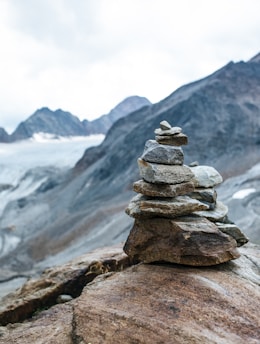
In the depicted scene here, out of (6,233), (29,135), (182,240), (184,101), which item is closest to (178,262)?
(182,240)

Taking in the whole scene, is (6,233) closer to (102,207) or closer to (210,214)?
(102,207)

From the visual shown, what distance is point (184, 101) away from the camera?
7088 cm

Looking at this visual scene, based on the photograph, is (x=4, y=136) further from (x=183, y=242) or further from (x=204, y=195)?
(x=183, y=242)

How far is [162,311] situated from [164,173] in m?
3.00

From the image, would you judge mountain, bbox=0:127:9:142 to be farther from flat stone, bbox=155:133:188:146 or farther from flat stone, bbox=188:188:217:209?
flat stone, bbox=155:133:188:146

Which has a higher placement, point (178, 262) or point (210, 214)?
point (210, 214)

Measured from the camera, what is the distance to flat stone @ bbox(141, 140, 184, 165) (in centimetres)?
923

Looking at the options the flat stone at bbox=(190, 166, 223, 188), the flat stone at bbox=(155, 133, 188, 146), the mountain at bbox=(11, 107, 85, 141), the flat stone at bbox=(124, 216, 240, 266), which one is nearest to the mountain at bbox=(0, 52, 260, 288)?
the flat stone at bbox=(190, 166, 223, 188)

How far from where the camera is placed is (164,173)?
29.5ft

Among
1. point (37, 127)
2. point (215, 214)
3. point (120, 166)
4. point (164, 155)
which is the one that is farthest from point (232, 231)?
point (37, 127)

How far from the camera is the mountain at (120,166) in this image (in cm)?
4219

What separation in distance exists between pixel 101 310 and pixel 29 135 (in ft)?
584

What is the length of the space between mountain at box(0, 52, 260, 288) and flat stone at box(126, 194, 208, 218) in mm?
27166

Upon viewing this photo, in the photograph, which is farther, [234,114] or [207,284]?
[234,114]
